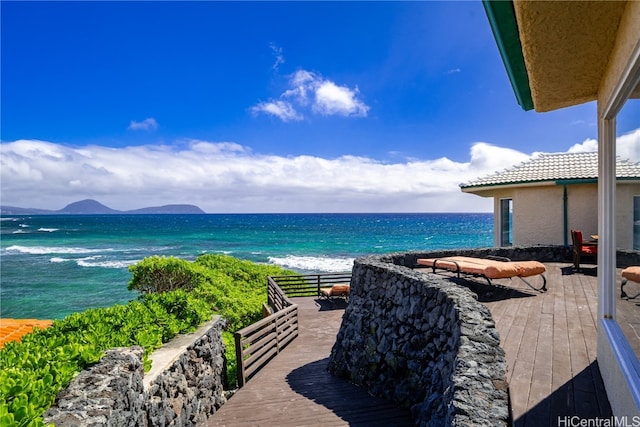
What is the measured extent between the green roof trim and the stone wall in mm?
2583

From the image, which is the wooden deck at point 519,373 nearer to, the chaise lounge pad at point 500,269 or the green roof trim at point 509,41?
the chaise lounge pad at point 500,269

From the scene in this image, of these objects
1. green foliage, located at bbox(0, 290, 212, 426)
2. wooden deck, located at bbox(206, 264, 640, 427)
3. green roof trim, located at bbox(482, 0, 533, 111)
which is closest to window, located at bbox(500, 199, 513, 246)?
wooden deck, located at bbox(206, 264, 640, 427)

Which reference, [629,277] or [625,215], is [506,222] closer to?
[625,215]

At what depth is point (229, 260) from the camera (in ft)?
67.6

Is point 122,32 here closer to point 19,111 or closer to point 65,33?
point 65,33

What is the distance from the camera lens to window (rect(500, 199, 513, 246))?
12773 mm

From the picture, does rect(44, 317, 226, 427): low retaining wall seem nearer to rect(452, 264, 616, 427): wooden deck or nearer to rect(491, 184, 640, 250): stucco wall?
rect(452, 264, 616, 427): wooden deck

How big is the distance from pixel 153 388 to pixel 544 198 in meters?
12.2

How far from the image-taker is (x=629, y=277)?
9.97 feet

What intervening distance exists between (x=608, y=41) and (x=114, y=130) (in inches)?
2166

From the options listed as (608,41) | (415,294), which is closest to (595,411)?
(415,294)

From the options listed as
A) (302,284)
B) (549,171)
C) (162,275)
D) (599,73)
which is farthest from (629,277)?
(302,284)

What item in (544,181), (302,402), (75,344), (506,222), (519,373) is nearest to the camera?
(519,373)

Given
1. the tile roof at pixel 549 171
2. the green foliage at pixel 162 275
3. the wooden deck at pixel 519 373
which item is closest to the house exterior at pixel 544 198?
the tile roof at pixel 549 171
